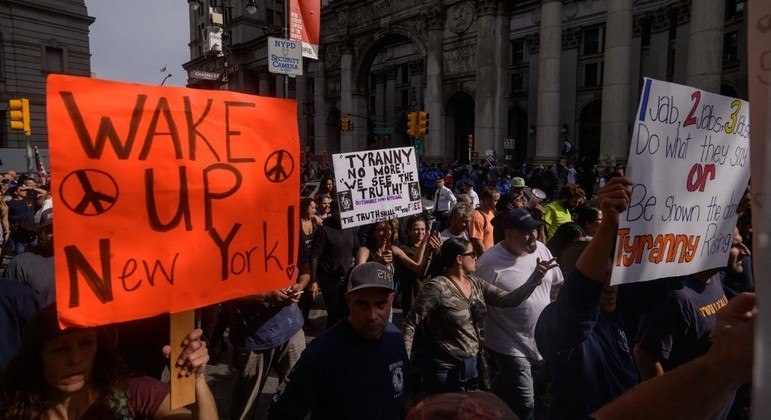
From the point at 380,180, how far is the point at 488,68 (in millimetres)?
18588

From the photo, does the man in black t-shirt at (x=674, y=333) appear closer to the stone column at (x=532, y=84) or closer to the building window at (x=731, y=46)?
the building window at (x=731, y=46)

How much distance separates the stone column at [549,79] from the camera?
20.3 metres

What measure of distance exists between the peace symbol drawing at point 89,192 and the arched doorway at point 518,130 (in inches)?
1448

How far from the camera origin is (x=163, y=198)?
6.18 ft

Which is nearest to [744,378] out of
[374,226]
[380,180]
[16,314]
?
[16,314]

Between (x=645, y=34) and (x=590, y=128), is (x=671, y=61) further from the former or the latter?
(x=590, y=128)

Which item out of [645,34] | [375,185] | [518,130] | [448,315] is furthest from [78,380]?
[518,130]

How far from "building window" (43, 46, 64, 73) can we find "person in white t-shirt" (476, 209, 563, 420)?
42.9m

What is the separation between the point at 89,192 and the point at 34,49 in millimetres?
43700

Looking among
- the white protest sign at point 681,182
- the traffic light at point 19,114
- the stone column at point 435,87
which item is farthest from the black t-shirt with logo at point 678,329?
the stone column at point 435,87

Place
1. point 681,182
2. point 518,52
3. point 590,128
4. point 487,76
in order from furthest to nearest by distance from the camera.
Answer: point 518,52, point 590,128, point 487,76, point 681,182

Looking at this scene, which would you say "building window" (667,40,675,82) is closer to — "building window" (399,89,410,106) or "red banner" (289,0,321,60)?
"building window" (399,89,410,106)

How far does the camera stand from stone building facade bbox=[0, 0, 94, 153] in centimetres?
3444

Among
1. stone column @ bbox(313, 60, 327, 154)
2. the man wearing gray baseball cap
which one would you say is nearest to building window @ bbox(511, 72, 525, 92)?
stone column @ bbox(313, 60, 327, 154)
